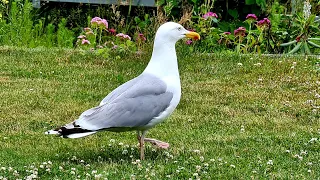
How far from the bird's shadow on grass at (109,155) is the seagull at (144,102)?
11 centimetres

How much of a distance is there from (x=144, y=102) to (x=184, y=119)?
157 centimetres

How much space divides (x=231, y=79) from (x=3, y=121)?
2.83 m

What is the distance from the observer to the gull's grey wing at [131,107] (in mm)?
4953

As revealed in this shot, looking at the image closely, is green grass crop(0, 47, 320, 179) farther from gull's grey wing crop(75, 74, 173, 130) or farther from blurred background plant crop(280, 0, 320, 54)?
blurred background plant crop(280, 0, 320, 54)

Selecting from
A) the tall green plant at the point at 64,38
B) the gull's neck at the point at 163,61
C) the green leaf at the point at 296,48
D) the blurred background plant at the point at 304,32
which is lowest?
the tall green plant at the point at 64,38

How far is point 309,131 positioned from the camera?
243 inches

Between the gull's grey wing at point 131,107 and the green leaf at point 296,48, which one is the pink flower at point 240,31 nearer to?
the green leaf at point 296,48

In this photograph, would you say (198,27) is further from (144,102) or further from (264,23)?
(144,102)

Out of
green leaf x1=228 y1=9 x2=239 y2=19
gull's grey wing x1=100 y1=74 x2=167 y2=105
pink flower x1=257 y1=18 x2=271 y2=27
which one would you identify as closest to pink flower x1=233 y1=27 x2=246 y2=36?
pink flower x1=257 y1=18 x2=271 y2=27

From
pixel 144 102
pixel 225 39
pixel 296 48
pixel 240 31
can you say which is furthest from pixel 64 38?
pixel 144 102

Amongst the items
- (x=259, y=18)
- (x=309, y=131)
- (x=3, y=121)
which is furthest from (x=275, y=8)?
(x=3, y=121)

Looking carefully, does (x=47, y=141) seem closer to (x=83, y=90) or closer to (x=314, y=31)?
(x=83, y=90)

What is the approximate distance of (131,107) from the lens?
16.5 feet

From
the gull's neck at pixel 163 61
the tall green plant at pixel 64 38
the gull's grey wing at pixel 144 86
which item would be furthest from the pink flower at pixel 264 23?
the gull's grey wing at pixel 144 86
